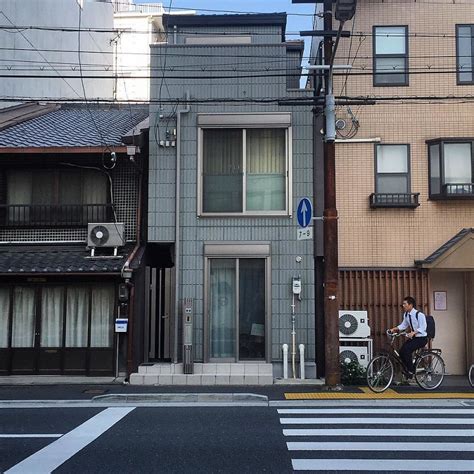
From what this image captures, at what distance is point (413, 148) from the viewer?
49.3 ft

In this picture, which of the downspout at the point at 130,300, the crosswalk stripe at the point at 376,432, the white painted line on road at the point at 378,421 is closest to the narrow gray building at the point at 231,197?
the downspout at the point at 130,300

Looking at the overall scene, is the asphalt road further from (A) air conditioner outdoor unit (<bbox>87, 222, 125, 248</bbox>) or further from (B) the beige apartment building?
(A) air conditioner outdoor unit (<bbox>87, 222, 125, 248</bbox>)

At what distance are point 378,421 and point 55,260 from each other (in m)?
8.75

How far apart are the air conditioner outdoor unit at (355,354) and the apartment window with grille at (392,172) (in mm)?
3678

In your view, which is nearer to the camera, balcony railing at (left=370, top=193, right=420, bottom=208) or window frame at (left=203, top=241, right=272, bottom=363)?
window frame at (left=203, top=241, right=272, bottom=363)

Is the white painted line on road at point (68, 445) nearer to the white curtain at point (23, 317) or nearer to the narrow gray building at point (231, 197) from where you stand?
the narrow gray building at point (231, 197)

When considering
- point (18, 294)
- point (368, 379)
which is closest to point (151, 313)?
point (18, 294)

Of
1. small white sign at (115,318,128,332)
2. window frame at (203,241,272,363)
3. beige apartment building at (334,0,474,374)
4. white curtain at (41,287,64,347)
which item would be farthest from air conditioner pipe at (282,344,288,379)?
white curtain at (41,287,64,347)

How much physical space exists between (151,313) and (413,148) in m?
8.08

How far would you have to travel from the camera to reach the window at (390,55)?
50.0 ft

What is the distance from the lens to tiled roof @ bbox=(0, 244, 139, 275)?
1409 cm

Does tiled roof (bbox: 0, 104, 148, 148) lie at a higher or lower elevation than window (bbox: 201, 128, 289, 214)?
higher

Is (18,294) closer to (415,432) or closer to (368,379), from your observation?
(368,379)

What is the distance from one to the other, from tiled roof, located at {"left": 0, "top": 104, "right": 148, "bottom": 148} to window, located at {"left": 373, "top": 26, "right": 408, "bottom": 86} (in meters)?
6.81
